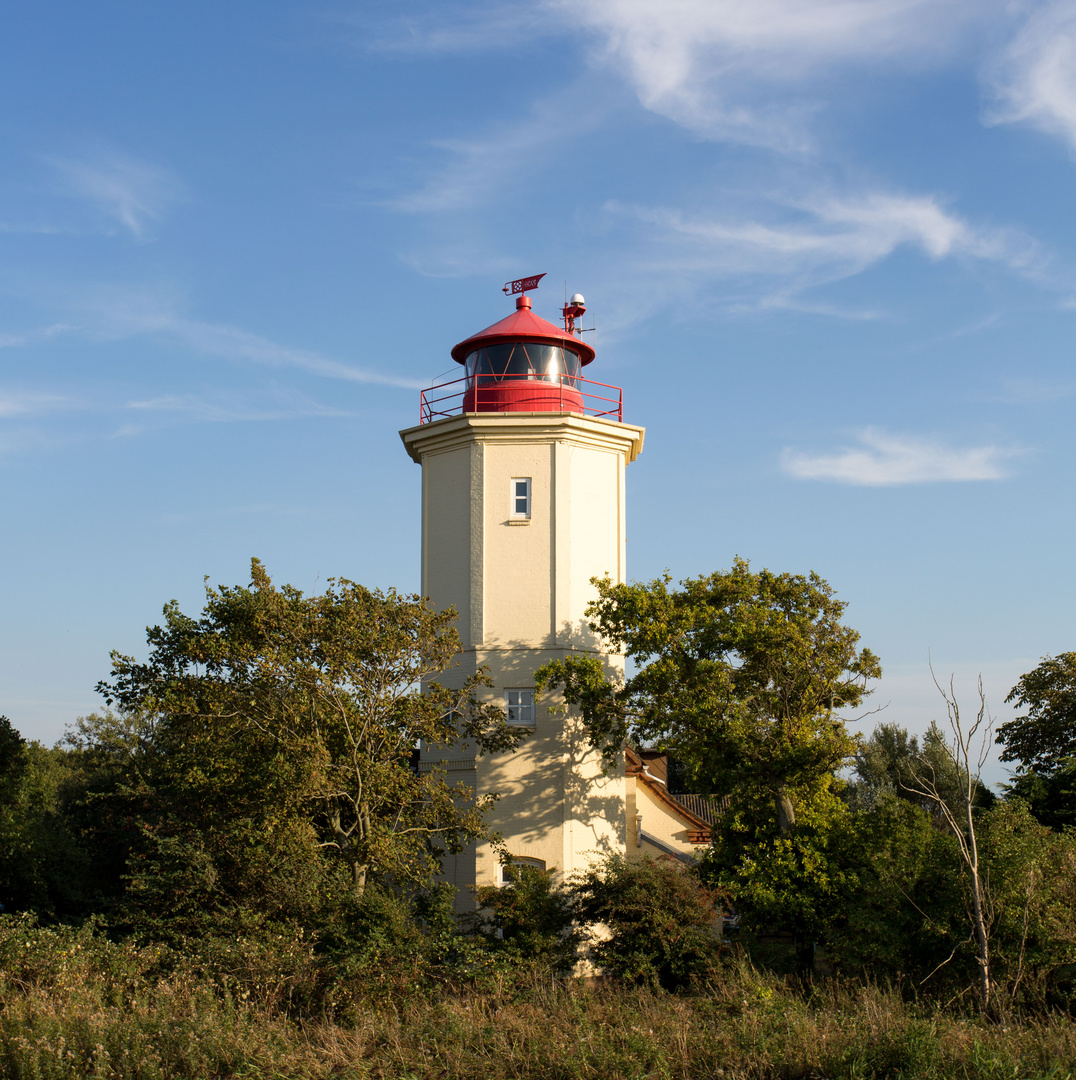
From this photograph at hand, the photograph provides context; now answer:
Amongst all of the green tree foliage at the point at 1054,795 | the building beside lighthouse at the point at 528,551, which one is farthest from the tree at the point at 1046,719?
the building beside lighthouse at the point at 528,551

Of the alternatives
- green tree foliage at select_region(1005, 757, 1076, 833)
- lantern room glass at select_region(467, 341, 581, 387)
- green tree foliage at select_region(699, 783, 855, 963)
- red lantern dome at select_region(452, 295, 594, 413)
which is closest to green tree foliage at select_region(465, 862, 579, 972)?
green tree foliage at select_region(699, 783, 855, 963)

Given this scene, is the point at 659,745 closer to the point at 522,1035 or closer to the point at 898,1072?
the point at 522,1035

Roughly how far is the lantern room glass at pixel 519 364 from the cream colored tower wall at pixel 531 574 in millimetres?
1500

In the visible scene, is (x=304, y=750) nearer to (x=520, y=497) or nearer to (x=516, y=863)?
(x=516, y=863)

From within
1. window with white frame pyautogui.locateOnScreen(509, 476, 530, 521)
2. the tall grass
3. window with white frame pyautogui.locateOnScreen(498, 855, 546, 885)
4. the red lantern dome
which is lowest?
the tall grass

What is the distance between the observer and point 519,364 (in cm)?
2656

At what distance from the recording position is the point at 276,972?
15.3 metres

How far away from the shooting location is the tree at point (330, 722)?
1864cm

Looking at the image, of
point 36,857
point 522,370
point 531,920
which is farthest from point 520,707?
point 36,857

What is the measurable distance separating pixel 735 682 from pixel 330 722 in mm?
8582

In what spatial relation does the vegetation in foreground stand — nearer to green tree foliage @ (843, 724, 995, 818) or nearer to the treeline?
the treeline

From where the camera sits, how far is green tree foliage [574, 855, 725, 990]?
59.5ft

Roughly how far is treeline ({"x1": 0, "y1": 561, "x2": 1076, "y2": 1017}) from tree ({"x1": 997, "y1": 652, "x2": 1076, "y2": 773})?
1253 cm

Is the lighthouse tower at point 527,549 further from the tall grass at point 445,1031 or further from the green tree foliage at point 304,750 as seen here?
the tall grass at point 445,1031
